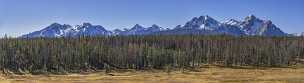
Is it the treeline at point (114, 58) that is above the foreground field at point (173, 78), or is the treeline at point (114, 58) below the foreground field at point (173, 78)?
above

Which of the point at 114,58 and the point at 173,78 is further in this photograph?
the point at 114,58

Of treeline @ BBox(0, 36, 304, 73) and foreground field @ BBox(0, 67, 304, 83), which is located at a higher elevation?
treeline @ BBox(0, 36, 304, 73)

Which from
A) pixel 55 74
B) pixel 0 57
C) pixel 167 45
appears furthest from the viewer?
pixel 167 45

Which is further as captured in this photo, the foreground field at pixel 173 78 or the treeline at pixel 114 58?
the treeline at pixel 114 58

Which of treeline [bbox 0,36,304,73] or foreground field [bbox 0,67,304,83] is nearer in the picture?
foreground field [bbox 0,67,304,83]

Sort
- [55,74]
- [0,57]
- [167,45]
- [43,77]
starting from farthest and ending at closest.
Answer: [167,45] < [0,57] < [55,74] < [43,77]

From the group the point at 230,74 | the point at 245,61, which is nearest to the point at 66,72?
the point at 230,74

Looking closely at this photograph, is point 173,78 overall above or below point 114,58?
below

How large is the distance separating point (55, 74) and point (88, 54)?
8.61m

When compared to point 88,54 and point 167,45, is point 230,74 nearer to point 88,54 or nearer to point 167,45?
point 88,54

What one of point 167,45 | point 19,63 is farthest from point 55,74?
point 167,45

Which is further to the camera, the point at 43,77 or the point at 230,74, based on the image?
the point at 230,74

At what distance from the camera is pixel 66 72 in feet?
168

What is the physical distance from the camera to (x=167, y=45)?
80.2 m
